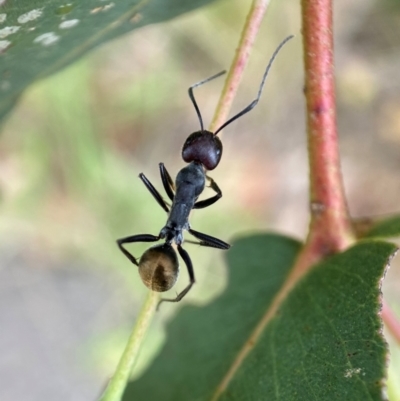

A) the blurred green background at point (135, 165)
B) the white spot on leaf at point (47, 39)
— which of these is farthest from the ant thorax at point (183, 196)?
the blurred green background at point (135, 165)

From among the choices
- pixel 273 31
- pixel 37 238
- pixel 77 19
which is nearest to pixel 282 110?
pixel 273 31

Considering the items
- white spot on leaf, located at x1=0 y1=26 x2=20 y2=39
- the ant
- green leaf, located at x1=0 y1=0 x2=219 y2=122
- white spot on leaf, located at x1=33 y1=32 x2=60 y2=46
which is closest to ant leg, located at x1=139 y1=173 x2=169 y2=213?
the ant

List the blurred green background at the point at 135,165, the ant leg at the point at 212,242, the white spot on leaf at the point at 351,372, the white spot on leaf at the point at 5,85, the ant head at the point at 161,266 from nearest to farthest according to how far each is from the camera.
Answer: the white spot on leaf at the point at 351,372 → the white spot on leaf at the point at 5,85 → the ant head at the point at 161,266 → the ant leg at the point at 212,242 → the blurred green background at the point at 135,165

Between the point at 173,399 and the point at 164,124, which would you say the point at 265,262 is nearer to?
the point at 173,399

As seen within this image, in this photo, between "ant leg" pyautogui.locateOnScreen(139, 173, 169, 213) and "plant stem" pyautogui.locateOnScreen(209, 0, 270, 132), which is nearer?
"plant stem" pyautogui.locateOnScreen(209, 0, 270, 132)

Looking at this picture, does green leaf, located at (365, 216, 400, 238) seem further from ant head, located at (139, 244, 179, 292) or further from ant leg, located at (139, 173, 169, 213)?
ant leg, located at (139, 173, 169, 213)

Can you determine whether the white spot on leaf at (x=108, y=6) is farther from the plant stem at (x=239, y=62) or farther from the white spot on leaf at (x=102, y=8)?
the plant stem at (x=239, y=62)
